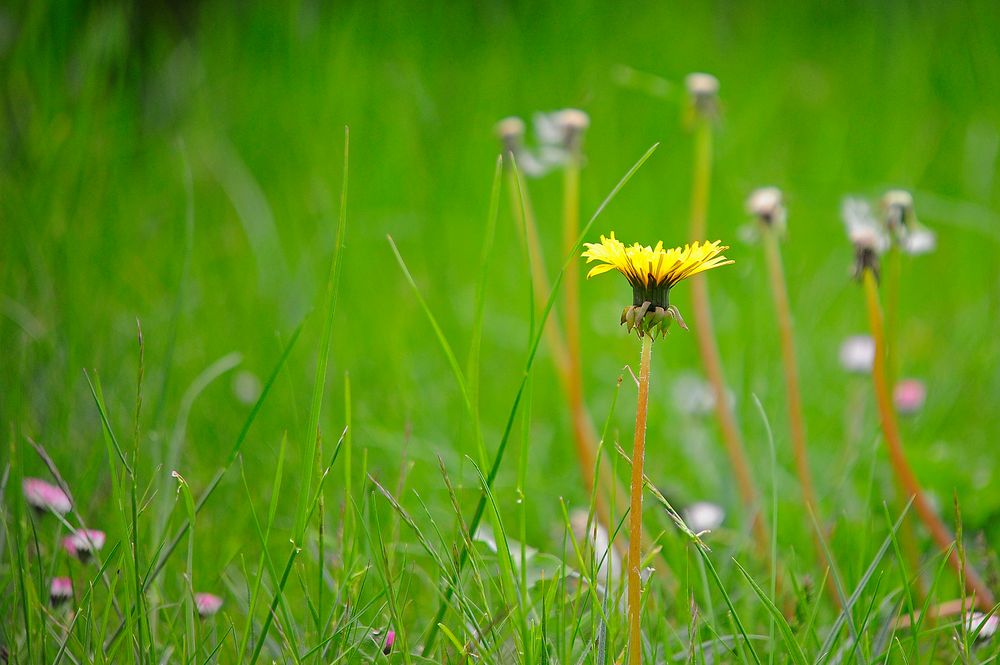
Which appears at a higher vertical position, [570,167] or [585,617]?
[570,167]

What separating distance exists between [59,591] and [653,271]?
657mm

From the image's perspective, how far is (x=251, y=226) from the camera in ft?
6.88

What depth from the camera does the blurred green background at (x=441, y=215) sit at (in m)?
1.41

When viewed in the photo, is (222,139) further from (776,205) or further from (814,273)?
(776,205)

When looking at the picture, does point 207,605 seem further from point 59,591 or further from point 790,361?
point 790,361

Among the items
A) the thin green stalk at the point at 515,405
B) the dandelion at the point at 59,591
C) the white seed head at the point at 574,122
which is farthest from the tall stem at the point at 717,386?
the dandelion at the point at 59,591

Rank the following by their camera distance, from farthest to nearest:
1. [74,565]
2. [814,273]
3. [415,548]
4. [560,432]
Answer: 1. [814,273]
2. [560,432]
3. [415,548]
4. [74,565]

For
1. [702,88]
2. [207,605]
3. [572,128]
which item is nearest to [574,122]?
[572,128]

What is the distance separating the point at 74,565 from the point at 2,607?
21cm

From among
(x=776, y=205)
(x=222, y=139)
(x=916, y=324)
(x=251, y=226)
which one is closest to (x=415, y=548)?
(x=776, y=205)

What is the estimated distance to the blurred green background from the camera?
4.64 feet

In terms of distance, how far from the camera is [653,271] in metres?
0.65

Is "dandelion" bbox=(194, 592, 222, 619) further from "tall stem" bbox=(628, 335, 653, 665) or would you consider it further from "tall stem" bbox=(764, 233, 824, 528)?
"tall stem" bbox=(764, 233, 824, 528)

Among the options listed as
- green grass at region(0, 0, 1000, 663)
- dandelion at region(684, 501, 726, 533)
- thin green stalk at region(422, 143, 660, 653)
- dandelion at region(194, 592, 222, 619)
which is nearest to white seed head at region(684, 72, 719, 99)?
green grass at region(0, 0, 1000, 663)
